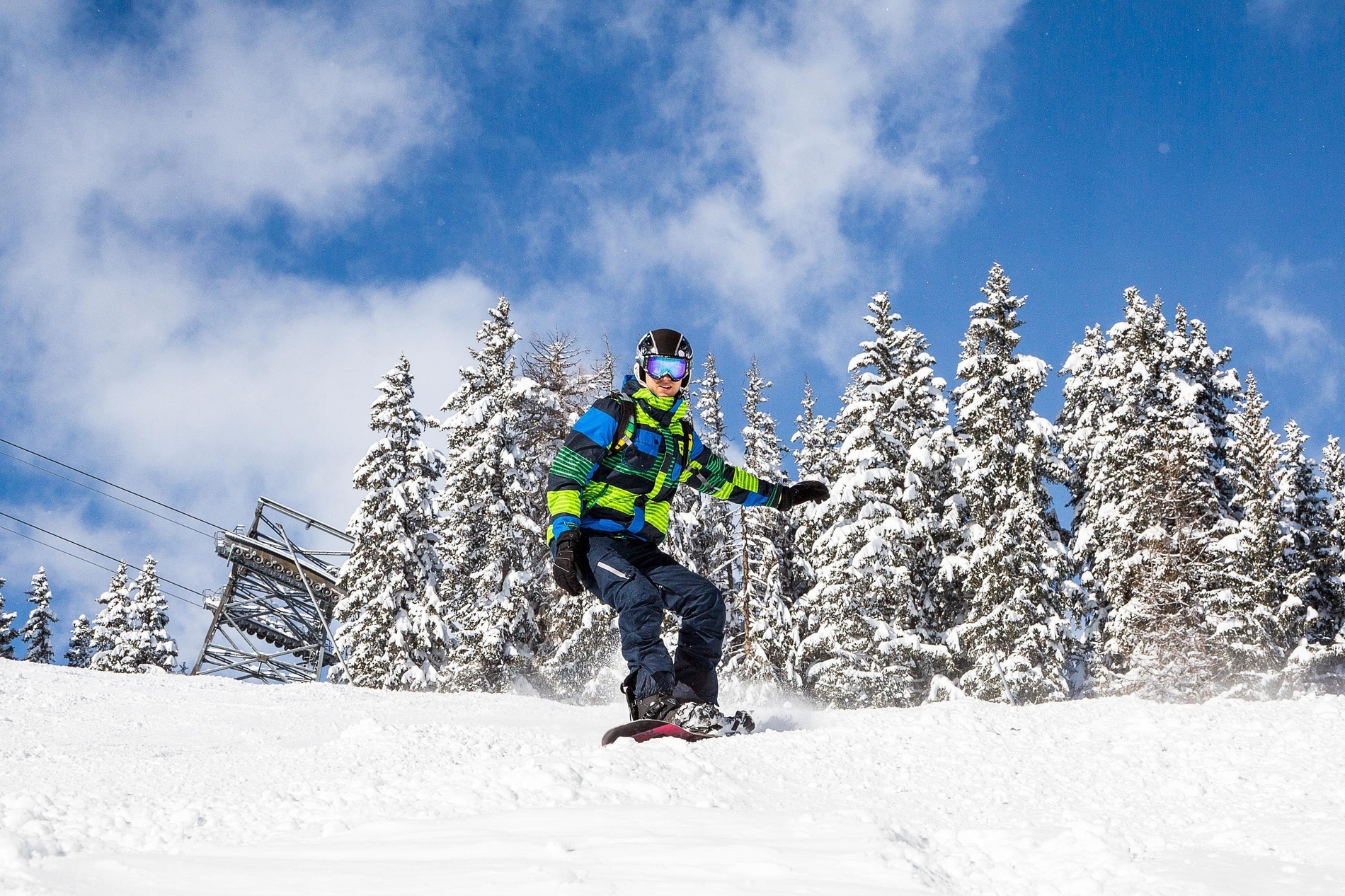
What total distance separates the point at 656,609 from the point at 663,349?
172cm

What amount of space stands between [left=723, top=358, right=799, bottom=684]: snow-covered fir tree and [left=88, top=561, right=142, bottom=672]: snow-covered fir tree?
25.6 metres

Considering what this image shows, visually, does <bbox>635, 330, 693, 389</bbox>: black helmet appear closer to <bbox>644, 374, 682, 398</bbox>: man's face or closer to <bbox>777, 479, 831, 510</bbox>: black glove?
<bbox>644, 374, 682, 398</bbox>: man's face

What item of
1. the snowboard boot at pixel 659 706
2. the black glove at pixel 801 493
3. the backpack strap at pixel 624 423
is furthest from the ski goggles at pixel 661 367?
the snowboard boot at pixel 659 706

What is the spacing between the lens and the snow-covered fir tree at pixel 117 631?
35.9m

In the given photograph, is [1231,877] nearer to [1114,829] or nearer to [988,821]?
[1114,829]

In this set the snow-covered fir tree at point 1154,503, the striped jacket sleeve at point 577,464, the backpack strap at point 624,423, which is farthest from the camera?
the snow-covered fir tree at point 1154,503

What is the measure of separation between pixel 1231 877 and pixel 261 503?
34710 mm

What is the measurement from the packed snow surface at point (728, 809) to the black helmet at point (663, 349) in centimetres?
242

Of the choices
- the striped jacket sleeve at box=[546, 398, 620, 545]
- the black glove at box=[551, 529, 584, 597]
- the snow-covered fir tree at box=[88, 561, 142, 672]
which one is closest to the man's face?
the striped jacket sleeve at box=[546, 398, 620, 545]

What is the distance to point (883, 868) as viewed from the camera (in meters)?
2.40

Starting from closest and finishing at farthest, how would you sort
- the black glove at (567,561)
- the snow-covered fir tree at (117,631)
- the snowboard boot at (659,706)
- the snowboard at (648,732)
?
the snowboard at (648,732) → the snowboard boot at (659,706) → the black glove at (567,561) → the snow-covered fir tree at (117,631)

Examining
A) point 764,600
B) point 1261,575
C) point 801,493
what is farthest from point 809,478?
point 801,493

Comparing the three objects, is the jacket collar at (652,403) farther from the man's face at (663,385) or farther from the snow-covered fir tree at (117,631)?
the snow-covered fir tree at (117,631)

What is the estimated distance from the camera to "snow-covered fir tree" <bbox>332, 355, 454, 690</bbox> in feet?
70.8
